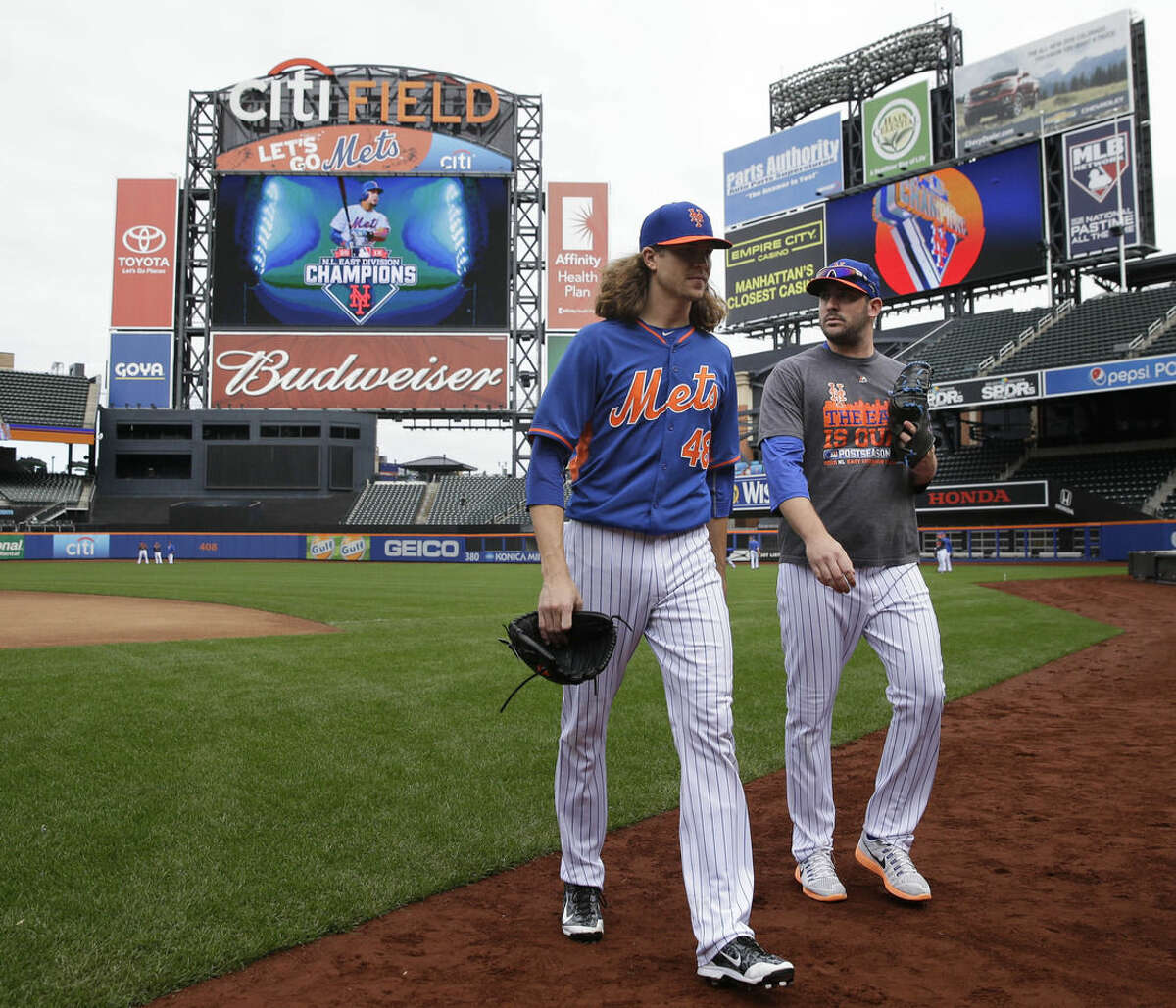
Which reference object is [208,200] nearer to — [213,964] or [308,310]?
[308,310]

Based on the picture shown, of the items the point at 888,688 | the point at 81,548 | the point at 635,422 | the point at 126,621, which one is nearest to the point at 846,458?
the point at 888,688

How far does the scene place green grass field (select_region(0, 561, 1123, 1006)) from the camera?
2.65 meters

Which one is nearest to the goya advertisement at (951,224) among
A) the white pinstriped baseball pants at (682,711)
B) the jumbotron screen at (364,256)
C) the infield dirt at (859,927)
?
the jumbotron screen at (364,256)

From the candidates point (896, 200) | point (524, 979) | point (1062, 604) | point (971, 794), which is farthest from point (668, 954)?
point (896, 200)

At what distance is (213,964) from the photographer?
242cm

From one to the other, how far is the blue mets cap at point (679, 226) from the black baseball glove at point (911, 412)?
0.84 meters

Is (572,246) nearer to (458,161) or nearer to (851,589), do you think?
(458,161)

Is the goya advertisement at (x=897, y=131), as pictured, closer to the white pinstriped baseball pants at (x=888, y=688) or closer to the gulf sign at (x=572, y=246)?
the gulf sign at (x=572, y=246)

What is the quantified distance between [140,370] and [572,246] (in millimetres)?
21761

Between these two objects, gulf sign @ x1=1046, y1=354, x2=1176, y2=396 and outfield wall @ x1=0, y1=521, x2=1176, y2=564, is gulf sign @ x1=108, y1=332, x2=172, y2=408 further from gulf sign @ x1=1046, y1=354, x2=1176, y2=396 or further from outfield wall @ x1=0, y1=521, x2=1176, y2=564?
gulf sign @ x1=1046, y1=354, x2=1176, y2=396

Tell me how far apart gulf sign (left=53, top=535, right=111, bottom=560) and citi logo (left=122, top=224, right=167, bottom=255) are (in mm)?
16162

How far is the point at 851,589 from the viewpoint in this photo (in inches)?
112

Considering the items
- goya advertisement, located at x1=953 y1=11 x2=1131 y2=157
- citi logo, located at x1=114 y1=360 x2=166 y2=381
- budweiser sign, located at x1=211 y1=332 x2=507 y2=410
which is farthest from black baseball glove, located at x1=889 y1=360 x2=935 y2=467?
citi logo, located at x1=114 y1=360 x2=166 y2=381

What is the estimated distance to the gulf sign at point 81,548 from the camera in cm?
3609
